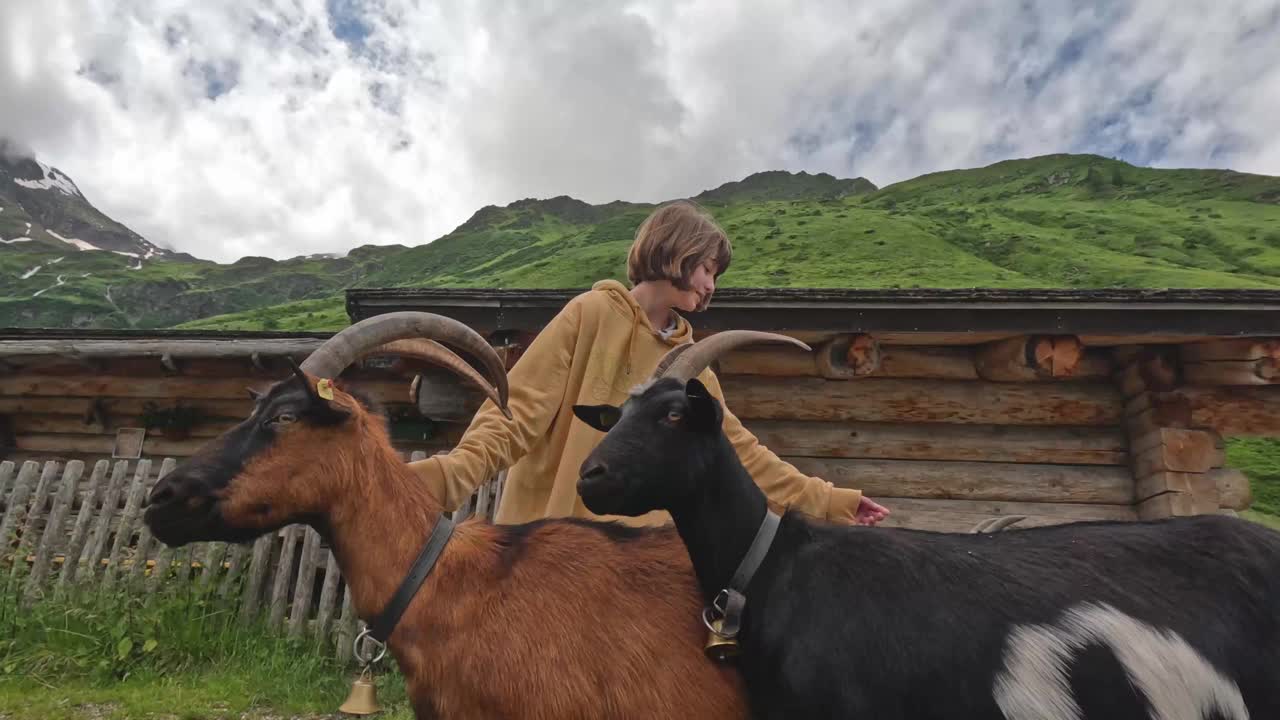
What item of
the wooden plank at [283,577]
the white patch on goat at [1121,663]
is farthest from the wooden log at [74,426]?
the white patch on goat at [1121,663]

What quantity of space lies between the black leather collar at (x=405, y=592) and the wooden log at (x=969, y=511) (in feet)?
21.1

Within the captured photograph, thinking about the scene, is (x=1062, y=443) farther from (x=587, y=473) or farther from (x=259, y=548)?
(x=259, y=548)

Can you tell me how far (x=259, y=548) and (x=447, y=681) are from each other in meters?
6.01

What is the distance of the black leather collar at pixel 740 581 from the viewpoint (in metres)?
2.12

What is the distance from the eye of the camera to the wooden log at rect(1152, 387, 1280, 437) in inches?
285

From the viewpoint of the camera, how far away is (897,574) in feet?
7.29

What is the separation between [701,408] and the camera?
2.47 m

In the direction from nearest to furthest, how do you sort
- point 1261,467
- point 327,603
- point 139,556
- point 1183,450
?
point 327,603 < point 139,556 < point 1183,450 < point 1261,467

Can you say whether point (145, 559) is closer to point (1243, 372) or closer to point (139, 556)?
point (139, 556)

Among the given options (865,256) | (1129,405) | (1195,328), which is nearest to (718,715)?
(1195,328)

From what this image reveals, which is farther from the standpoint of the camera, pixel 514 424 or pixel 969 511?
A: pixel 969 511

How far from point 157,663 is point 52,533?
96.0 inches

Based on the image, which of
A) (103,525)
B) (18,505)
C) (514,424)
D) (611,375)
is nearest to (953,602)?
(611,375)

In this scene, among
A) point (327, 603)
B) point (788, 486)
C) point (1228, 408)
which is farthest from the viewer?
point (1228, 408)
